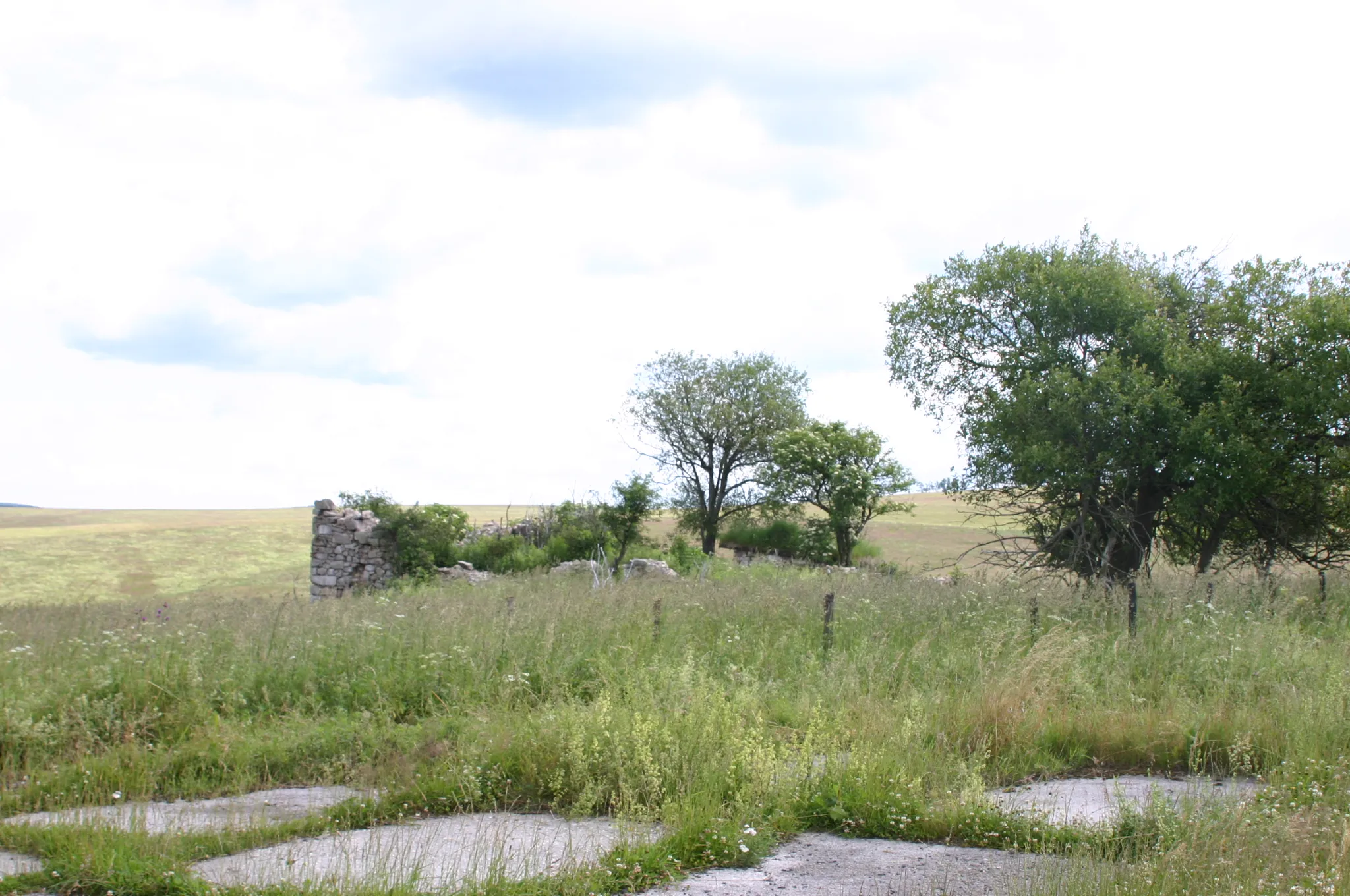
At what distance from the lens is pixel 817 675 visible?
8273mm

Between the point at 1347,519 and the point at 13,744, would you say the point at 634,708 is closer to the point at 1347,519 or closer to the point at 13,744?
the point at 13,744

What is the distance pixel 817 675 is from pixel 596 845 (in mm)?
3812

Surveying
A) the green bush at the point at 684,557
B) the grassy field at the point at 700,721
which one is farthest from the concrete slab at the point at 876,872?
the green bush at the point at 684,557

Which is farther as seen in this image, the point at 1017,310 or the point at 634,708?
the point at 1017,310

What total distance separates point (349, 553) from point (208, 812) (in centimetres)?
2141

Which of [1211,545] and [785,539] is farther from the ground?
[1211,545]

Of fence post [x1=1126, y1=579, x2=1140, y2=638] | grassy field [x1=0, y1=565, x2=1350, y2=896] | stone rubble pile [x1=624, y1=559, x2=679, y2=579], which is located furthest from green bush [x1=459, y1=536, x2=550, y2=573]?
fence post [x1=1126, y1=579, x2=1140, y2=638]

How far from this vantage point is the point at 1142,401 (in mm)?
14305

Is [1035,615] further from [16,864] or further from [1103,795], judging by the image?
[16,864]

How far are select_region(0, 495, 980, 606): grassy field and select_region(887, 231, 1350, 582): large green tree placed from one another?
35.1ft

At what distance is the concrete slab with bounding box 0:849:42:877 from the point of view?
479cm

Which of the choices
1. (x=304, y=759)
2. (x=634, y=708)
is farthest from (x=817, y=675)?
(x=304, y=759)

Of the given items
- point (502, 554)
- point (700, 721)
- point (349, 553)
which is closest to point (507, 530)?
point (502, 554)

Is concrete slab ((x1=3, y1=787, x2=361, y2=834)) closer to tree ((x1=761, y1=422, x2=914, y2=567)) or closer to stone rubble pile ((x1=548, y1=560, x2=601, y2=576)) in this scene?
stone rubble pile ((x1=548, y1=560, x2=601, y2=576))
